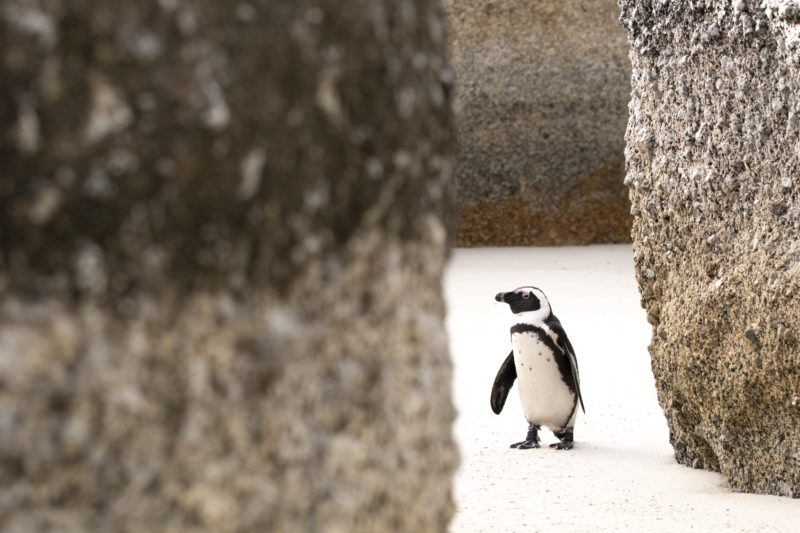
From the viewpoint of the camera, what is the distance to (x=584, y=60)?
8.00 m

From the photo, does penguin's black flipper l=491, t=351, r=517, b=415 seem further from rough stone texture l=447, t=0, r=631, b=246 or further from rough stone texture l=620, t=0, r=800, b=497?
rough stone texture l=447, t=0, r=631, b=246

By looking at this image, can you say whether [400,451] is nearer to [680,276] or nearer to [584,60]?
[680,276]

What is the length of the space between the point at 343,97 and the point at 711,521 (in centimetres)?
164

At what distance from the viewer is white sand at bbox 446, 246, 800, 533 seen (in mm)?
2105

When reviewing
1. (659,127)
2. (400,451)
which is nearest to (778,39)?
(659,127)

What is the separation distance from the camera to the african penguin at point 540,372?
298 cm

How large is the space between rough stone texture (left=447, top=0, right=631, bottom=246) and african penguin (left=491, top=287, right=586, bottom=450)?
4.89 meters

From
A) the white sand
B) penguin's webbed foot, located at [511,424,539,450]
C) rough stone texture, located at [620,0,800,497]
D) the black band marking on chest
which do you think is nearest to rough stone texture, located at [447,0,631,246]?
the white sand

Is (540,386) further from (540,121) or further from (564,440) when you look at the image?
(540,121)

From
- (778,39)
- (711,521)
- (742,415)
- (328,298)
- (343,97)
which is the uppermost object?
(778,39)

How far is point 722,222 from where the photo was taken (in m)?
2.25

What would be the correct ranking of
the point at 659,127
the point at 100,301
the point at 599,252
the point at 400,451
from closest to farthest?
1. the point at 100,301
2. the point at 400,451
3. the point at 659,127
4. the point at 599,252

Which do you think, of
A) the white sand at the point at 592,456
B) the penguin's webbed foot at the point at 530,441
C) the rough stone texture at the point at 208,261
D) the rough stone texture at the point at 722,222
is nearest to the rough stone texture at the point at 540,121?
the white sand at the point at 592,456

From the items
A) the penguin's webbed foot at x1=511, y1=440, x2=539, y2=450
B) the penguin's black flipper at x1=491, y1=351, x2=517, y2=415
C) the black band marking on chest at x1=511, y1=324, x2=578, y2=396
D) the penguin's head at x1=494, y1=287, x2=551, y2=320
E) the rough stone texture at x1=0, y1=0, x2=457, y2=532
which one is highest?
the rough stone texture at x1=0, y1=0, x2=457, y2=532
